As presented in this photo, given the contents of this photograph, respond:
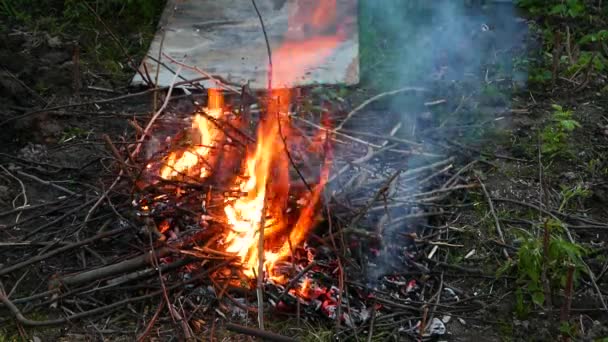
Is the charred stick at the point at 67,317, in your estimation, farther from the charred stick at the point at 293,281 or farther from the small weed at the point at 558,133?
the small weed at the point at 558,133

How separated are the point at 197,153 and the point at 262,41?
285cm

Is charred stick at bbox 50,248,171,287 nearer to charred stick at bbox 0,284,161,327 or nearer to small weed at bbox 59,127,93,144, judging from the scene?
charred stick at bbox 0,284,161,327

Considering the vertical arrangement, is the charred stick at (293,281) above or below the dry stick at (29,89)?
below

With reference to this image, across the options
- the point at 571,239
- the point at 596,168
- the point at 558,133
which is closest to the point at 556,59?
the point at 558,133

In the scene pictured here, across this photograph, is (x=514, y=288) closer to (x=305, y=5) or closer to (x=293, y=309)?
(x=293, y=309)

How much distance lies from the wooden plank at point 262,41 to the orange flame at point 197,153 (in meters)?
1.58

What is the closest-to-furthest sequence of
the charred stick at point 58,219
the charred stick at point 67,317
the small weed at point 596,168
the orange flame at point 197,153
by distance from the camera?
the charred stick at point 67,317 → the charred stick at point 58,219 → the orange flame at point 197,153 → the small weed at point 596,168

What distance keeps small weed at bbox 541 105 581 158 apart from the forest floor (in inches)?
0.7

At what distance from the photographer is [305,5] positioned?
318 inches

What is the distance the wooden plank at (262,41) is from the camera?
23.5 feet

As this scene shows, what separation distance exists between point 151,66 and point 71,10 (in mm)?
1572

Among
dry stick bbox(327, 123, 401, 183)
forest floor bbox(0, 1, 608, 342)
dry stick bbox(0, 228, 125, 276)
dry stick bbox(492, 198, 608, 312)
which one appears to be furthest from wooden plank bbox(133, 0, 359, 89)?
dry stick bbox(0, 228, 125, 276)

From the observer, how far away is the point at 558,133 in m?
6.14

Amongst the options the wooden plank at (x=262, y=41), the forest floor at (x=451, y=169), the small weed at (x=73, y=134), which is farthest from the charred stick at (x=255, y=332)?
the wooden plank at (x=262, y=41)
